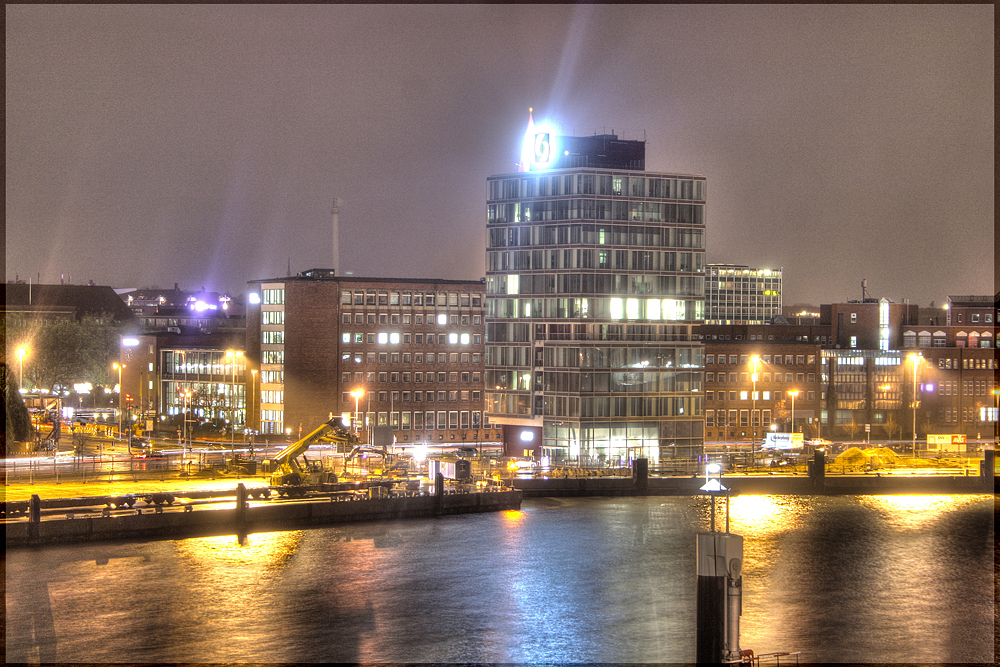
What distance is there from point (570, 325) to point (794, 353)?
33873 mm

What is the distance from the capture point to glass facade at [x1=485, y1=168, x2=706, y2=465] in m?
88.9

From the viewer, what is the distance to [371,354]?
104m

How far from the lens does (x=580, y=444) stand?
8794 centimetres

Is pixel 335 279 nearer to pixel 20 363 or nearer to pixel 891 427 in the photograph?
pixel 20 363

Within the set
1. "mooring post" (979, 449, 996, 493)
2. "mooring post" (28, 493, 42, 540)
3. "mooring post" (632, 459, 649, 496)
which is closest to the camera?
"mooring post" (28, 493, 42, 540)

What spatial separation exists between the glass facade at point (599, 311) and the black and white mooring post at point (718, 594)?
55642 millimetres

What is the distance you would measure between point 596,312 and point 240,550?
4280cm

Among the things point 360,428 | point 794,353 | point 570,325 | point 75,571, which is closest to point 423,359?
point 360,428

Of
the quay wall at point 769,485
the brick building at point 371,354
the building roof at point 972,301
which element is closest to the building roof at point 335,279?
the brick building at point 371,354

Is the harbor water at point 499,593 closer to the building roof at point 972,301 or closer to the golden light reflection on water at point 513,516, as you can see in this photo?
the golden light reflection on water at point 513,516

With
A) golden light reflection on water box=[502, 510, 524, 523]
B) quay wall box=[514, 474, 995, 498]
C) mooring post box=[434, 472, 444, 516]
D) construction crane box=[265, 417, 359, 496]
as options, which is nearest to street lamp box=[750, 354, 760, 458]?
quay wall box=[514, 474, 995, 498]

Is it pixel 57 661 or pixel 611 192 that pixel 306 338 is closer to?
pixel 611 192

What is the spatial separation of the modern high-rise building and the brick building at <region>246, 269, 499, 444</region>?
1358 cm

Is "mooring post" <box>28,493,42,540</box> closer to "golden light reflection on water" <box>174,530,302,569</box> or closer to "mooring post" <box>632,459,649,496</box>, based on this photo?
"golden light reflection on water" <box>174,530,302,569</box>
